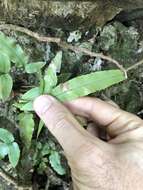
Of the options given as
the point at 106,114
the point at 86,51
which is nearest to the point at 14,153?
the point at 106,114

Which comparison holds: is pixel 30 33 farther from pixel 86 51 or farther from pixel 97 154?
pixel 97 154

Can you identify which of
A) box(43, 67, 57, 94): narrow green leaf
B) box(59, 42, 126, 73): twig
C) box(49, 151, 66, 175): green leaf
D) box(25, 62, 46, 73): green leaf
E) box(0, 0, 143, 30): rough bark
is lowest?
box(49, 151, 66, 175): green leaf

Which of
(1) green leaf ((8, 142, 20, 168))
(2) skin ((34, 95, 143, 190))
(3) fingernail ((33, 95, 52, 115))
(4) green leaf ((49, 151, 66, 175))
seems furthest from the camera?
(4) green leaf ((49, 151, 66, 175))

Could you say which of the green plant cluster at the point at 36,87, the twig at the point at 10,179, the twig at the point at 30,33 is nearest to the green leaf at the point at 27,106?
the green plant cluster at the point at 36,87

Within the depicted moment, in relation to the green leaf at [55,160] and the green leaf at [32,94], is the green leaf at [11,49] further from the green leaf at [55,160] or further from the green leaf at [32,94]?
the green leaf at [55,160]

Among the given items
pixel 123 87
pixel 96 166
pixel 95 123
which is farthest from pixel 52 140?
pixel 96 166

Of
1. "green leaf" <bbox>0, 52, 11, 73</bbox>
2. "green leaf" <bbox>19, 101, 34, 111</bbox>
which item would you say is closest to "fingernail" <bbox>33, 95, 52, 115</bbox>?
"green leaf" <bbox>19, 101, 34, 111</bbox>

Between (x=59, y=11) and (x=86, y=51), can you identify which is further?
(x=86, y=51)

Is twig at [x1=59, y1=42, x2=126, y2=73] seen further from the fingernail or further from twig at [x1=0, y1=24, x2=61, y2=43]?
the fingernail
